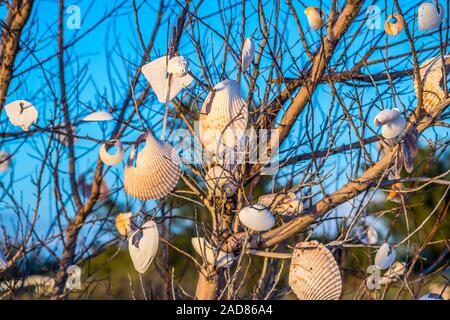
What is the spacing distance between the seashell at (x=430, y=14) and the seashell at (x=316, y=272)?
83 cm

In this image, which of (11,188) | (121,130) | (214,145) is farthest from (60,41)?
(214,145)

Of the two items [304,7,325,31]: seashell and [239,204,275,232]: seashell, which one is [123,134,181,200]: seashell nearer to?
[239,204,275,232]: seashell

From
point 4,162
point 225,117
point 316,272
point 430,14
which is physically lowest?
point 316,272

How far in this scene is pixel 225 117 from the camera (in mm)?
1962

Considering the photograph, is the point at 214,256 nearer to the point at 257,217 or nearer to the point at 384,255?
the point at 257,217

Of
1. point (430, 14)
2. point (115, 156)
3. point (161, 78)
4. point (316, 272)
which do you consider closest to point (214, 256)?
point (316, 272)

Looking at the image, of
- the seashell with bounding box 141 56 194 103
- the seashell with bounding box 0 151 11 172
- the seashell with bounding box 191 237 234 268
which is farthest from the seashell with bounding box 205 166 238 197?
the seashell with bounding box 0 151 11 172

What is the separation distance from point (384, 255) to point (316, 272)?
24 cm

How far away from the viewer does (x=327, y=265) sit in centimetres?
205

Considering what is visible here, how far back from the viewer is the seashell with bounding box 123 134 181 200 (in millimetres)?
2000

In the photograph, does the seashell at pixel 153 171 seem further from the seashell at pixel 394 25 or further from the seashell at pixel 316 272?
the seashell at pixel 394 25
